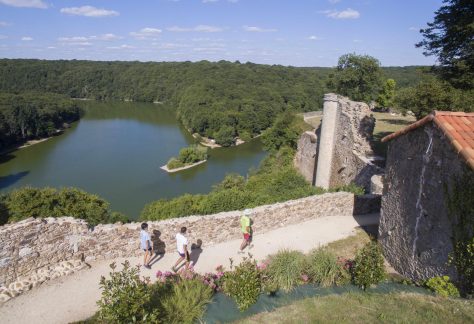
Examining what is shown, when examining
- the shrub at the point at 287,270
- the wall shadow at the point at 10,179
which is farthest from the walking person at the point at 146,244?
the wall shadow at the point at 10,179

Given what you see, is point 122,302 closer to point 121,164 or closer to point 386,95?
point 386,95

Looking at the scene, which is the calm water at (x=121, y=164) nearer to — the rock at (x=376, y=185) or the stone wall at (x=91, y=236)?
the stone wall at (x=91, y=236)

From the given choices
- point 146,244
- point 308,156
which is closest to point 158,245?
point 146,244

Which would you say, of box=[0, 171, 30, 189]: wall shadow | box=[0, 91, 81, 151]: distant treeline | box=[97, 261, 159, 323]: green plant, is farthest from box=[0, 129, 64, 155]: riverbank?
box=[97, 261, 159, 323]: green plant

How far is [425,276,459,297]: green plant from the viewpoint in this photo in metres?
6.23

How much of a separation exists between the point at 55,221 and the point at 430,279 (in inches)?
318

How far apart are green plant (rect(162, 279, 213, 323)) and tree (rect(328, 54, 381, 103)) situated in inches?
1180

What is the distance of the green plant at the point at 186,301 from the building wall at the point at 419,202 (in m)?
4.37

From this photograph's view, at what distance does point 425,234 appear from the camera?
282 inches

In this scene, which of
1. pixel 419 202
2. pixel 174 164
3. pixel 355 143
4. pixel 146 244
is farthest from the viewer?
pixel 174 164

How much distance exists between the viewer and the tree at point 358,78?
109 ft

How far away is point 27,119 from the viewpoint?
61.6m

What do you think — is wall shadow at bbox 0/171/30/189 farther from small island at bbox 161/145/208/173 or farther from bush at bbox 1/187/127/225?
bush at bbox 1/187/127/225

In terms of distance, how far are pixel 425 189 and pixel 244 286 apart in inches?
160
